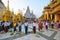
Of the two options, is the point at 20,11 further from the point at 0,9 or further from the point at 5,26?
the point at 5,26

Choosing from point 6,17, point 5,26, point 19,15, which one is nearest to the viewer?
point 5,26

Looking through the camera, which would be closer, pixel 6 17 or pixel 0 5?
pixel 6 17

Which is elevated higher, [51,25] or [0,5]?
[0,5]

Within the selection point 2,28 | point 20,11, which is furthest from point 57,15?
point 20,11

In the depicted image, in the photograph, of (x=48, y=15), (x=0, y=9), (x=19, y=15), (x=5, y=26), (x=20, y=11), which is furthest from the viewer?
(x=20, y=11)

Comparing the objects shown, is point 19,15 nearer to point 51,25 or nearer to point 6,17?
point 6,17

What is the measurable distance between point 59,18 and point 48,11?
1830 cm

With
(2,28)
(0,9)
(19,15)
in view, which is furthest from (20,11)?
(2,28)

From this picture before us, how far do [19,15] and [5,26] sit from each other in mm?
71778

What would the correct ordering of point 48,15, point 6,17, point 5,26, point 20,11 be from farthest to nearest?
point 20,11 → point 48,15 → point 6,17 → point 5,26

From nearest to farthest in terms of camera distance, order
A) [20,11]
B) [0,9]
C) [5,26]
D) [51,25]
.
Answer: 1. [5,26]
2. [51,25]
3. [0,9]
4. [20,11]

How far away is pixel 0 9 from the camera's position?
86.8m

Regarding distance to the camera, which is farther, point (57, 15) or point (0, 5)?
point (0, 5)

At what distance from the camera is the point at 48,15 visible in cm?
7425
